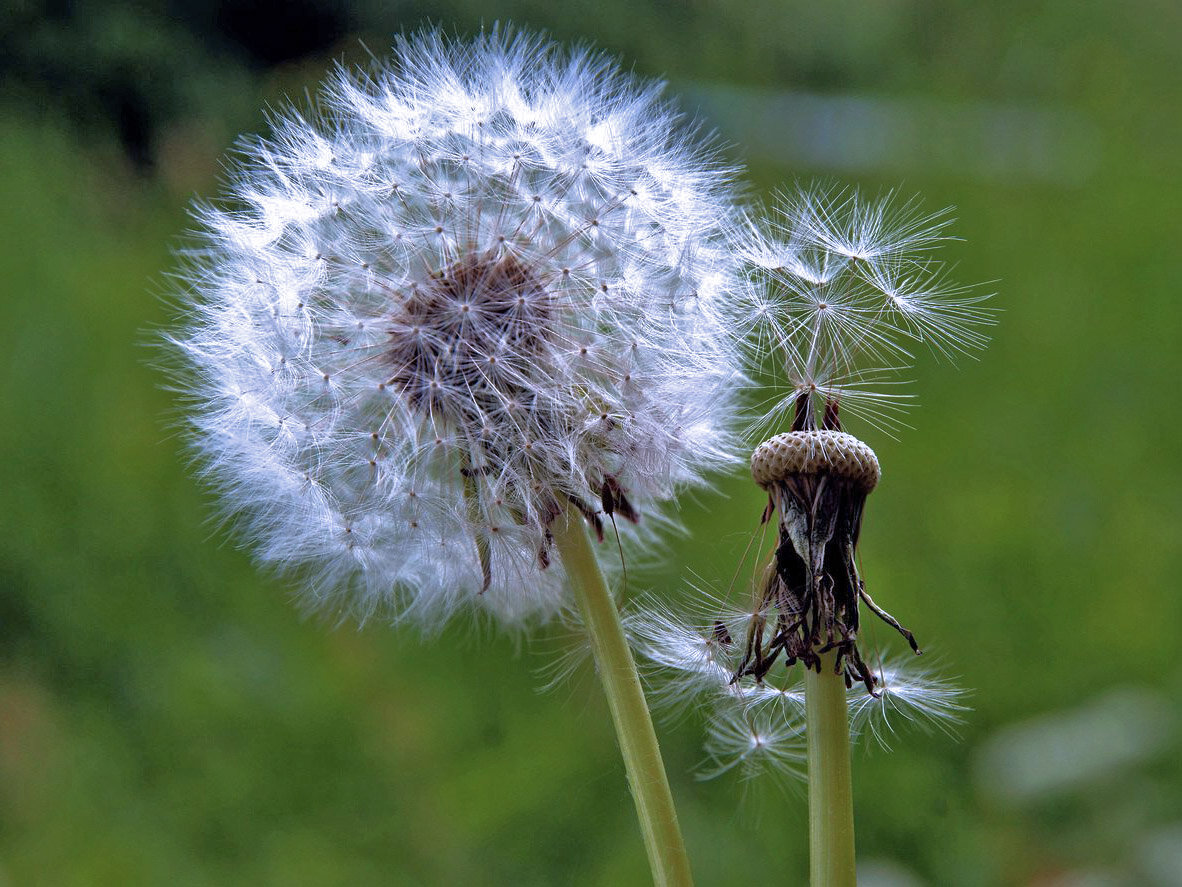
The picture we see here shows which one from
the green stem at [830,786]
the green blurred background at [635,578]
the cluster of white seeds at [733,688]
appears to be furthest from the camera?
the green blurred background at [635,578]

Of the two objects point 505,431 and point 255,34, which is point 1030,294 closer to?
point 255,34

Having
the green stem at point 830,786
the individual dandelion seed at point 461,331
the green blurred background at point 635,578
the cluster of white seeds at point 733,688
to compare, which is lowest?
the green stem at point 830,786

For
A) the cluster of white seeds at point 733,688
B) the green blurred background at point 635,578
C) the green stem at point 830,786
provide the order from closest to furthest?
the green stem at point 830,786 < the cluster of white seeds at point 733,688 < the green blurred background at point 635,578

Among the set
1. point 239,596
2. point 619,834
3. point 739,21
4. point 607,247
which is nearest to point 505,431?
point 607,247

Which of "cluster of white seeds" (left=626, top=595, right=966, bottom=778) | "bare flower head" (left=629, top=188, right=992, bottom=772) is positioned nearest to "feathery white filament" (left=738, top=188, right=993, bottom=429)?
"bare flower head" (left=629, top=188, right=992, bottom=772)

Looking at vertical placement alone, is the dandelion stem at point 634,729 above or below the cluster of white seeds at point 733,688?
below

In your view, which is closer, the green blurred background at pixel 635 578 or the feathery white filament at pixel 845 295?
the feathery white filament at pixel 845 295

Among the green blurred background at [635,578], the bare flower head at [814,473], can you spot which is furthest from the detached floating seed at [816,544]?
the green blurred background at [635,578]

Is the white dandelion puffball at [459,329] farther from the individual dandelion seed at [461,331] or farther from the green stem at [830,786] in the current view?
the green stem at [830,786]
